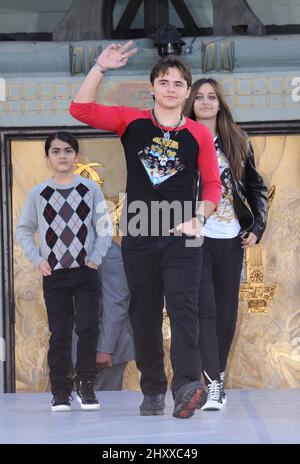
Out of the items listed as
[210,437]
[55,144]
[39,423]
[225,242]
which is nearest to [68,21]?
[55,144]

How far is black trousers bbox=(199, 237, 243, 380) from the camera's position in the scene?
22.0 ft

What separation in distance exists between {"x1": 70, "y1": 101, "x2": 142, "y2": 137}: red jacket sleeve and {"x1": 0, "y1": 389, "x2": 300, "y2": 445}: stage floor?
1.32m

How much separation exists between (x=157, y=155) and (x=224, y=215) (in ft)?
2.87

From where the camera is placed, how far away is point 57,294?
6.79 m

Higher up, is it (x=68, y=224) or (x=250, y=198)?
(x=250, y=198)

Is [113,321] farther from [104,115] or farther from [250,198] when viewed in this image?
[104,115]

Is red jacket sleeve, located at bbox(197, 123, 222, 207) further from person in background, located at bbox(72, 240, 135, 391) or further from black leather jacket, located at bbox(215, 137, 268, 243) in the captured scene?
person in background, located at bbox(72, 240, 135, 391)

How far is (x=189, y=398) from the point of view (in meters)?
5.91

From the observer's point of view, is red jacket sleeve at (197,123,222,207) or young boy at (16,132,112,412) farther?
young boy at (16,132,112,412)

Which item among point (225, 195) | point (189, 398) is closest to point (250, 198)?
point (225, 195)

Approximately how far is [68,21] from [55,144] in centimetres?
214

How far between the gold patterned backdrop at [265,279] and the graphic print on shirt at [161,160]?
2818 mm

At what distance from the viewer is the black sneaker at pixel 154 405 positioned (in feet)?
20.7

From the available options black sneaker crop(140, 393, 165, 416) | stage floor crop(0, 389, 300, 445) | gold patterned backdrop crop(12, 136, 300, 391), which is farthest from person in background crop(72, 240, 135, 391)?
black sneaker crop(140, 393, 165, 416)
